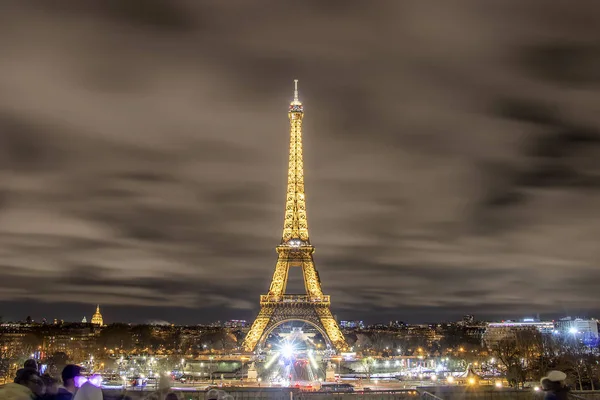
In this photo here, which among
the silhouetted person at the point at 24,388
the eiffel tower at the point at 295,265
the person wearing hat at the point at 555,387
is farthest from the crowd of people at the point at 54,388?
the eiffel tower at the point at 295,265

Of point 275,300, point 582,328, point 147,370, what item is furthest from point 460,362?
point 582,328

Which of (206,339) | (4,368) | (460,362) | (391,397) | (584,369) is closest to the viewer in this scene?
(391,397)

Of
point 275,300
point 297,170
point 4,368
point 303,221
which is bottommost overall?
point 4,368

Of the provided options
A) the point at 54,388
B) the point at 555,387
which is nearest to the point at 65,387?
the point at 54,388

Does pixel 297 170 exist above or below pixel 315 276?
above

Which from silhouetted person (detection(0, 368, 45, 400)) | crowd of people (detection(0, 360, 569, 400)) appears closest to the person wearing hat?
crowd of people (detection(0, 360, 569, 400))

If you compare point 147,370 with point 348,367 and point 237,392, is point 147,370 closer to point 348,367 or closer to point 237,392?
point 348,367

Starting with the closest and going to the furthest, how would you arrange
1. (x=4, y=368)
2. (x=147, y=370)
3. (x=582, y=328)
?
(x=4, y=368) → (x=147, y=370) → (x=582, y=328)
